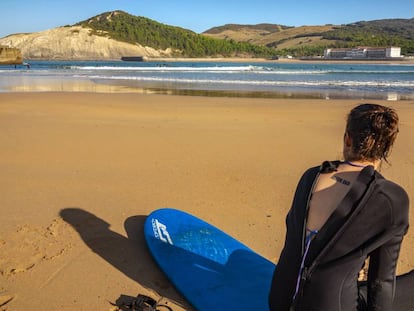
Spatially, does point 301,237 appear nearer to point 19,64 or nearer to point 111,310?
point 111,310

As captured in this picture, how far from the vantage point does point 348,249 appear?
1.63 m

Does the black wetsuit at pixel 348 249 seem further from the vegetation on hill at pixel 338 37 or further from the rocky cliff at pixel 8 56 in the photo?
the vegetation on hill at pixel 338 37

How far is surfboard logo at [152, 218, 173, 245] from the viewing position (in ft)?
11.2

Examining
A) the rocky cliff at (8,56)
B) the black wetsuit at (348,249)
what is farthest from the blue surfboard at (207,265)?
the rocky cliff at (8,56)

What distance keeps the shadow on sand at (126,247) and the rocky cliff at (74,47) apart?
10982 cm

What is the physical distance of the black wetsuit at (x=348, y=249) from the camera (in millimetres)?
1570

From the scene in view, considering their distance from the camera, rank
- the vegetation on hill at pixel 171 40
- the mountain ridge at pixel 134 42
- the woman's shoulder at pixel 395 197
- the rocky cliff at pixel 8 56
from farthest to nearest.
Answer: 1. the vegetation on hill at pixel 171 40
2. the mountain ridge at pixel 134 42
3. the rocky cliff at pixel 8 56
4. the woman's shoulder at pixel 395 197

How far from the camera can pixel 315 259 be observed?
167 cm

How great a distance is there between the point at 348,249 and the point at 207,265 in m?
1.52

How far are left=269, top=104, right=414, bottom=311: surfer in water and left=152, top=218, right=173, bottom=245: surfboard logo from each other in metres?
1.73

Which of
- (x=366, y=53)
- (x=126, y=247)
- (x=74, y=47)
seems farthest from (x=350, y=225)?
(x=366, y=53)

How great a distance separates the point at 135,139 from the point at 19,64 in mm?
57733

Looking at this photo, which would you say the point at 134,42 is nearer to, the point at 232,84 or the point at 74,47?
the point at 74,47

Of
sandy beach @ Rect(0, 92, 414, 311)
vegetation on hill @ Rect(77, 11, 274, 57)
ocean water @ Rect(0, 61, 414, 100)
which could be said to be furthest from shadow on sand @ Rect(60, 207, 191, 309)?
vegetation on hill @ Rect(77, 11, 274, 57)
